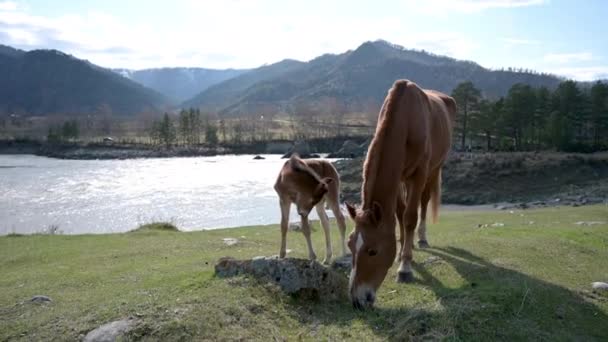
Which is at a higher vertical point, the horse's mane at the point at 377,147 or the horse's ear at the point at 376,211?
the horse's mane at the point at 377,147

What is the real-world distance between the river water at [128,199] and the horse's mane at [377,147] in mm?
24882

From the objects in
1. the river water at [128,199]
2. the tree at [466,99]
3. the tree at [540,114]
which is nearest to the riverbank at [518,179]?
the tree at [540,114]

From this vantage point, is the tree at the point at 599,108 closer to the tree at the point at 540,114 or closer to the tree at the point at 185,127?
the tree at the point at 540,114

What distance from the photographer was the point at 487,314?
6.39 m

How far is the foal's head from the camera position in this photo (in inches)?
381

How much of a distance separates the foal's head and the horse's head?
3191 mm

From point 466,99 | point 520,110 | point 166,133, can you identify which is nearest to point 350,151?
point 466,99

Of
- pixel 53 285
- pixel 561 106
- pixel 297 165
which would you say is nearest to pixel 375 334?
pixel 297 165

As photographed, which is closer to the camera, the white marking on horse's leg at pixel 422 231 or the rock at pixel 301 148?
the white marking on horse's leg at pixel 422 231

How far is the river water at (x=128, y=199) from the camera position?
121ft

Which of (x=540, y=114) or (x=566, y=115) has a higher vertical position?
(x=540, y=114)

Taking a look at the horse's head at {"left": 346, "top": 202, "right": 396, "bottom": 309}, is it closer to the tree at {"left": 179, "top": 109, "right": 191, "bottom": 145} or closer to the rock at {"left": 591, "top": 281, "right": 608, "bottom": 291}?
the rock at {"left": 591, "top": 281, "right": 608, "bottom": 291}

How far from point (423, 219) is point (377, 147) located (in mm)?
4654

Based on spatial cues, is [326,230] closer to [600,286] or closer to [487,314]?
[487,314]
